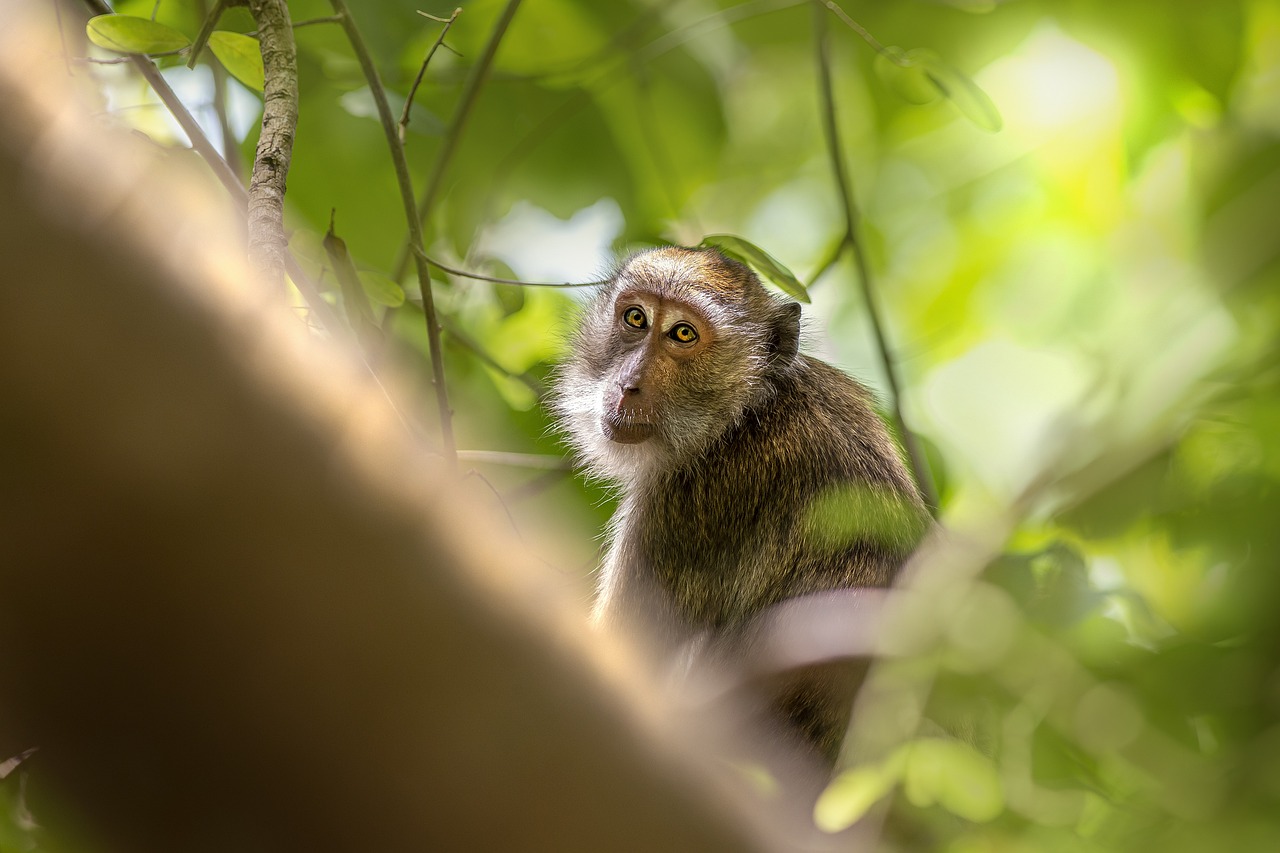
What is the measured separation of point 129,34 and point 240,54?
198 mm

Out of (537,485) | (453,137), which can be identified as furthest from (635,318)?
(453,137)

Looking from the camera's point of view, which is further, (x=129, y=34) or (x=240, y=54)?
(x=240, y=54)

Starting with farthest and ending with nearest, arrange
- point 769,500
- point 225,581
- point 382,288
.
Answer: point 769,500 < point 382,288 < point 225,581

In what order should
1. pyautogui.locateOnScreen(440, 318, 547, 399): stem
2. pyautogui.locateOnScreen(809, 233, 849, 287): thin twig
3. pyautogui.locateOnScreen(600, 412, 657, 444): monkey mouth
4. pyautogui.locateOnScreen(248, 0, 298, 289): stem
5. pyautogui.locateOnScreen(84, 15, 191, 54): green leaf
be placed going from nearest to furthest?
pyautogui.locateOnScreen(248, 0, 298, 289): stem
pyautogui.locateOnScreen(84, 15, 191, 54): green leaf
pyautogui.locateOnScreen(809, 233, 849, 287): thin twig
pyautogui.locateOnScreen(440, 318, 547, 399): stem
pyautogui.locateOnScreen(600, 412, 657, 444): monkey mouth

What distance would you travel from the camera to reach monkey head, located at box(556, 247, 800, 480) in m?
3.62

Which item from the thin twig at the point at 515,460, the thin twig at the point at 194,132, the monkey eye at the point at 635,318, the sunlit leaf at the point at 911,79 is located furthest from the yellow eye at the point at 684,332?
the thin twig at the point at 194,132

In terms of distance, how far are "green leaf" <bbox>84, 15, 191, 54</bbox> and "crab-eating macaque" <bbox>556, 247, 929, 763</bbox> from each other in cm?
177

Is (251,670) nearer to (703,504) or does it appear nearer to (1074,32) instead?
(1074,32)

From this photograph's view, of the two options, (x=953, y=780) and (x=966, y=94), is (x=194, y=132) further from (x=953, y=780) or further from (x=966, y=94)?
(x=953, y=780)

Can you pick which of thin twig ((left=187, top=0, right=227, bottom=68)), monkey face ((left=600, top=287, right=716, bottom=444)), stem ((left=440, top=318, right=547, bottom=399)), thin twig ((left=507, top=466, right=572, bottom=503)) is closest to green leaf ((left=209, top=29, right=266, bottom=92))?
thin twig ((left=187, top=0, right=227, bottom=68))

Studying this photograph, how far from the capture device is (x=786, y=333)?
380cm

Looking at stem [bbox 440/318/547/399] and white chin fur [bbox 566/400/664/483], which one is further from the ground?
stem [bbox 440/318/547/399]

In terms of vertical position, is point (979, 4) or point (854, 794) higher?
point (979, 4)

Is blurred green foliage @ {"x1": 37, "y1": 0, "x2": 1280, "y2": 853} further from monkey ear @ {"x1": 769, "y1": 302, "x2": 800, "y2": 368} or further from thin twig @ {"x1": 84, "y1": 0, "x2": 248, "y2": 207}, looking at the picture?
monkey ear @ {"x1": 769, "y1": 302, "x2": 800, "y2": 368}
